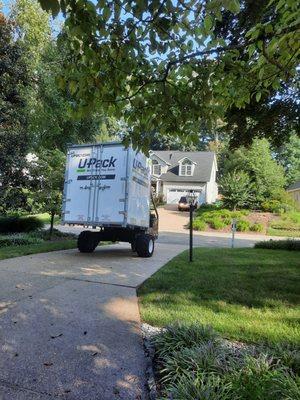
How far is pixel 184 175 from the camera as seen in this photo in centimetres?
5150

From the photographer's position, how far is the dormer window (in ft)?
169

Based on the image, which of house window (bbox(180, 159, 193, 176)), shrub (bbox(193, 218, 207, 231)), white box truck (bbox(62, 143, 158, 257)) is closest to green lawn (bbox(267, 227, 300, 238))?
shrub (bbox(193, 218, 207, 231))

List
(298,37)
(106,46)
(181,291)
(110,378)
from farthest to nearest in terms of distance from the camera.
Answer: (181,291) < (110,378) < (106,46) < (298,37)

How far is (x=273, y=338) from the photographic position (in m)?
4.59

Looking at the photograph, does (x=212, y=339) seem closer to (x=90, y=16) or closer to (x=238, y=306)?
(x=238, y=306)

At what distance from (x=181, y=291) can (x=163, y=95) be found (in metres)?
4.04

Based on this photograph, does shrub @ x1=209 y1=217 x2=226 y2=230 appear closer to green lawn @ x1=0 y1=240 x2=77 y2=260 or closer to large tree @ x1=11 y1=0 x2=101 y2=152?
large tree @ x1=11 y1=0 x2=101 y2=152

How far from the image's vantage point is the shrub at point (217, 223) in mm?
30859

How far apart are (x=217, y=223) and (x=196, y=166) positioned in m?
22.1

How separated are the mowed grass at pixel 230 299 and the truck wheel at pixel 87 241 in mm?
2784

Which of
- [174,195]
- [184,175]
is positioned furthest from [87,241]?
[184,175]

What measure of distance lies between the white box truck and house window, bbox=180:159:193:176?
131ft

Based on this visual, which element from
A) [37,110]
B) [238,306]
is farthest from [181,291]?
[37,110]

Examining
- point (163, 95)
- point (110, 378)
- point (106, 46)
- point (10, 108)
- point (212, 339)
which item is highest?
point (10, 108)
